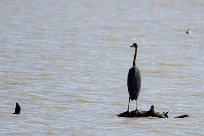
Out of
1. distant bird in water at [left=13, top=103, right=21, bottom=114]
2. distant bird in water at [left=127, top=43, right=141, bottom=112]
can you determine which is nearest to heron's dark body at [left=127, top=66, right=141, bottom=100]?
distant bird in water at [left=127, top=43, right=141, bottom=112]

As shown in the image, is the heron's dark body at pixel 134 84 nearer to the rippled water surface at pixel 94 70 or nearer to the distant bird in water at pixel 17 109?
the rippled water surface at pixel 94 70

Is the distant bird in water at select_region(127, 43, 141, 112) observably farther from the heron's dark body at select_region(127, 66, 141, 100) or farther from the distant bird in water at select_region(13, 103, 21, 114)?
→ the distant bird in water at select_region(13, 103, 21, 114)

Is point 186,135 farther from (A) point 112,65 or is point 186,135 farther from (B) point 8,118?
(A) point 112,65

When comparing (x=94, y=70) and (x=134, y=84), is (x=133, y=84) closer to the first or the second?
(x=134, y=84)

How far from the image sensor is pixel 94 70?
30578 mm

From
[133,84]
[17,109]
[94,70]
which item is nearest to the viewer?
[17,109]

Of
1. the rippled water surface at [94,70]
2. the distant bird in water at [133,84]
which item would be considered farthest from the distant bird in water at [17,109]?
the distant bird in water at [133,84]

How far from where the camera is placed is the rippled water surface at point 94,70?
20.8m

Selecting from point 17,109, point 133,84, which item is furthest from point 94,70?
point 17,109

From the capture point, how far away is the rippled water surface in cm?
2075

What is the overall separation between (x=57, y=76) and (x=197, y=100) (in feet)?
18.9

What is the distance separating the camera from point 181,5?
66250 mm

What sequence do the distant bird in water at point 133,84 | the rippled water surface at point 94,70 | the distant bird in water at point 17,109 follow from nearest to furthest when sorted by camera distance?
the rippled water surface at point 94,70, the distant bird in water at point 17,109, the distant bird in water at point 133,84

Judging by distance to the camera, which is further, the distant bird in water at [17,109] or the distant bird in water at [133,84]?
the distant bird in water at [133,84]
